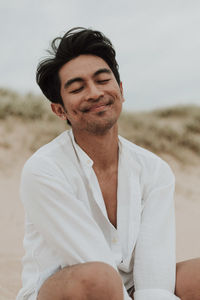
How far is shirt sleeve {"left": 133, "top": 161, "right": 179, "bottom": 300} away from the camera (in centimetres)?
263

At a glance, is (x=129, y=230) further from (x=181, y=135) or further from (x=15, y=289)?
(x=181, y=135)

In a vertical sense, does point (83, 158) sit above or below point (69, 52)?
below

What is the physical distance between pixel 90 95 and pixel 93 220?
0.69 metres

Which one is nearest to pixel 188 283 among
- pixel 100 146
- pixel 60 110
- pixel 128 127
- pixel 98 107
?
pixel 100 146

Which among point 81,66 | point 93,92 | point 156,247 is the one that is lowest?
point 156,247

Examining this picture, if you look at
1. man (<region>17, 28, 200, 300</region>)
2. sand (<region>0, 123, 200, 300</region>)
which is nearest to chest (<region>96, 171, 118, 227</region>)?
man (<region>17, 28, 200, 300</region>)

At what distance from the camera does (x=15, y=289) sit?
14.7 ft

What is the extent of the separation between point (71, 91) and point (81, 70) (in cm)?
13

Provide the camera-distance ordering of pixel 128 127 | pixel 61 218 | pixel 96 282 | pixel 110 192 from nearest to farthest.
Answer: pixel 96 282, pixel 61 218, pixel 110 192, pixel 128 127

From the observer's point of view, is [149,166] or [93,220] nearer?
[93,220]

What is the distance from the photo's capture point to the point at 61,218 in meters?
2.52

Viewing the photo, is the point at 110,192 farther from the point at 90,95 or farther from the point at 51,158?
the point at 90,95

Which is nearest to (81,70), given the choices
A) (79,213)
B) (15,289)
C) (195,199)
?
(79,213)

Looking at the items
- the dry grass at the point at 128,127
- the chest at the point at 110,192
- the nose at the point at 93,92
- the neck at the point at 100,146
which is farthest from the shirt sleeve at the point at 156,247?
the dry grass at the point at 128,127
